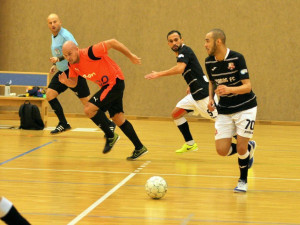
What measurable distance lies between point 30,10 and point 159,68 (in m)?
3.36

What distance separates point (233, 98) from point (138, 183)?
4.13 ft

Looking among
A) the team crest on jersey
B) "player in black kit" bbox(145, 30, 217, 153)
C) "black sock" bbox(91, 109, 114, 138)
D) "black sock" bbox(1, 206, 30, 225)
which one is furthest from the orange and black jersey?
"black sock" bbox(1, 206, 30, 225)

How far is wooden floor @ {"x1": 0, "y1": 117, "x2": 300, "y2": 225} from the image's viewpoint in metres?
4.42

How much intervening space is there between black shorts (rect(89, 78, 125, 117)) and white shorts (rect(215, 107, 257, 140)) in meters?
1.80

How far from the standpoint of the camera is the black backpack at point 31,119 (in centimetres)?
1062

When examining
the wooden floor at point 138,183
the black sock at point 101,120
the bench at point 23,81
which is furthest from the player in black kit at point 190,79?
the bench at point 23,81

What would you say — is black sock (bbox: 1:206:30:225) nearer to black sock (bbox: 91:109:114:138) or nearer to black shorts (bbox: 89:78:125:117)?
black shorts (bbox: 89:78:125:117)

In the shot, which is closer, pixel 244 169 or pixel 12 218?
pixel 12 218

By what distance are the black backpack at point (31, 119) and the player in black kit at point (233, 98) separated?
5.75 m

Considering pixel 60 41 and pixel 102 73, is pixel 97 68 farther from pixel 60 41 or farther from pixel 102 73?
pixel 60 41

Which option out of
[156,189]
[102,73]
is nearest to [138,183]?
[156,189]

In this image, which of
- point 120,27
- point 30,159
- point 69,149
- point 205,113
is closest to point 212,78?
point 205,113

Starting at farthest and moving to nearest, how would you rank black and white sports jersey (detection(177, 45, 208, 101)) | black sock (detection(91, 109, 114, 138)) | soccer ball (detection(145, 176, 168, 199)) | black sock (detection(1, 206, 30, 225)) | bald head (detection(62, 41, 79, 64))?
1. black and white sports jersey (detection(177, 45, 208, 101))
2. black sock (detection(91, 109, 114, 138))
3. bald head (detection(62, 41, 79, 64))
4. soccer ball (detection(145, 176, 168, 199))
5. black sock (detection(1, 206, 30, 225))

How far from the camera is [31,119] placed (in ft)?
34.9
